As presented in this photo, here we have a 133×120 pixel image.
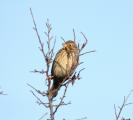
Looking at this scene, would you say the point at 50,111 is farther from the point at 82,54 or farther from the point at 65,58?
the point at 65,58

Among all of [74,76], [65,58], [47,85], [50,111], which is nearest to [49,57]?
[47,85]

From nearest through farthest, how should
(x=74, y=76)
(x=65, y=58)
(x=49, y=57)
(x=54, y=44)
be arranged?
1. (x=49, y=57)
2. (x=54, y=44)
3. (x=74, y=76)
4. (x=65, y=58)

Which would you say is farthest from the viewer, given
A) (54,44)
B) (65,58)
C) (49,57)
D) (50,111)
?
(65,58)

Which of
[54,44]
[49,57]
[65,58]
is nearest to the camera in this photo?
[49,57]

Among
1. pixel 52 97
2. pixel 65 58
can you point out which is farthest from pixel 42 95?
pixel 65 58

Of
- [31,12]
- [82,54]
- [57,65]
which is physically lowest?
[57,65]

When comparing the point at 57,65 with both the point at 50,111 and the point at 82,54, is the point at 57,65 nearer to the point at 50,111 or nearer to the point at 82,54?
the point at 82,54

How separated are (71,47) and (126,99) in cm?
409

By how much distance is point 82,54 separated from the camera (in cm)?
512

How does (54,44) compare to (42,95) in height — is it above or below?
above

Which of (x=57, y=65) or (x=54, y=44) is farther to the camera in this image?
(x=57, y=65)

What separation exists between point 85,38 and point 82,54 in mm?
224

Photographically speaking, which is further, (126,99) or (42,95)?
Result: (126,99)

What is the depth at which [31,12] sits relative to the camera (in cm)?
466
